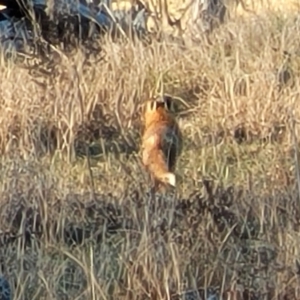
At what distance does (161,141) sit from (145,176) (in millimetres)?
923

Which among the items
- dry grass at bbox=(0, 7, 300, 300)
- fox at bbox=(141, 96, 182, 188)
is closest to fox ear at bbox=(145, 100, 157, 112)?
fox at bbox=(141, 96, 182, 188)

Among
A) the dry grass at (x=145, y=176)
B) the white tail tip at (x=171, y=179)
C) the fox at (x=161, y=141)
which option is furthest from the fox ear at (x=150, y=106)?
the white tail tip at (x=171, y=179)

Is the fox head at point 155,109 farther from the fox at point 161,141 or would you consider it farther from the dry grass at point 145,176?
the dry grass at point 145,176

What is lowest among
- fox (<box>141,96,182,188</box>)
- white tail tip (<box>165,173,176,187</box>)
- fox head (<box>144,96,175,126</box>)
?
white tail tip (<box>165,173,176,187</box>)

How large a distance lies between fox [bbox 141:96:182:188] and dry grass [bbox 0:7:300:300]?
74mm

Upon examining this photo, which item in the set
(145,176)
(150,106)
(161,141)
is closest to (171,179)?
(145,176)

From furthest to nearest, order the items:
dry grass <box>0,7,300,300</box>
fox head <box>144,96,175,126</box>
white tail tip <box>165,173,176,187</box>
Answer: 1. fox head <box>144,96,175,126</box>
2. white tail tip <box>165,173,176,187</box>
3. dry grass <box>0,7,300,300</box>

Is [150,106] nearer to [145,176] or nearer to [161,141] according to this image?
[161,141]

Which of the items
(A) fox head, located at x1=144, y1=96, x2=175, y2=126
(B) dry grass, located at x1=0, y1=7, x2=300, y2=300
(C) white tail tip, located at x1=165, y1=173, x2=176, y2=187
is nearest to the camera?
(B) dry grass, located at x1=0, y1=7, x2=300, y2=300

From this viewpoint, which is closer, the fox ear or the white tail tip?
the white tail tip

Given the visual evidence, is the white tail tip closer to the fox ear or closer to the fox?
the fox

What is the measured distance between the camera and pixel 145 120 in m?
6.53

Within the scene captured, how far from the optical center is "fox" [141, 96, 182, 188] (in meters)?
5.38

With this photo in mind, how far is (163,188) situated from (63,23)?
9.75 feet
